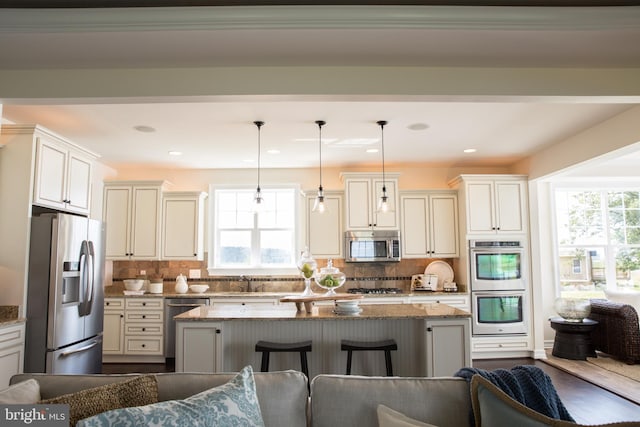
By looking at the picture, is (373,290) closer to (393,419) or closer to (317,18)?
(317,18)

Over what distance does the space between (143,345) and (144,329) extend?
20cm

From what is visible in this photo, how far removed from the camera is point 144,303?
5555 millimetres

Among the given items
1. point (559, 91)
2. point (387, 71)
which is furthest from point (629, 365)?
point (387, 71)

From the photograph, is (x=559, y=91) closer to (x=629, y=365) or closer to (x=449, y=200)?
(x=449, y=200)

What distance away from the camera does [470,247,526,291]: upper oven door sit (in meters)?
5.66

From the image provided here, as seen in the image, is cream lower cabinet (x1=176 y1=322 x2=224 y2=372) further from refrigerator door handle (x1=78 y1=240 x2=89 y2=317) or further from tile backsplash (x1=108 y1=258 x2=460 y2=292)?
tile backsplash (x1=108 y1=258 x2=460 y2=292)

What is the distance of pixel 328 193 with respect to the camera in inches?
241

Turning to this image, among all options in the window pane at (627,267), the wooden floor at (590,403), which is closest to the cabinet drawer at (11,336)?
the wooden floor at (590,403)

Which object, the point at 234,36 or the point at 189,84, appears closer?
the point at 234,36

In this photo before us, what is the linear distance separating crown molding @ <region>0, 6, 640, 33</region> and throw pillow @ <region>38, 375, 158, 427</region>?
1.78 m

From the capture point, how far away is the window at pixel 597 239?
627 cm

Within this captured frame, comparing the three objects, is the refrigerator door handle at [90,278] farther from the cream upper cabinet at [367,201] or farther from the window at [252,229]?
the cream upper cabinet at [367,201]

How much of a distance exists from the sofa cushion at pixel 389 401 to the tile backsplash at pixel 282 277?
4.48 meters

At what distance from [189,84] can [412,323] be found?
2568 millimetres
